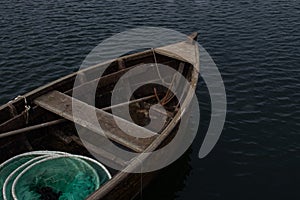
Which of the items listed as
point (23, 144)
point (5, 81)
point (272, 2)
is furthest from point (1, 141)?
point (272, 2)

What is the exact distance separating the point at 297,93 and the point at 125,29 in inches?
545

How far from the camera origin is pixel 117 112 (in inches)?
633

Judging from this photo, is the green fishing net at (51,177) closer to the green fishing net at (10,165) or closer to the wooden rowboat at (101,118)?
the green fishing net at (10,165)

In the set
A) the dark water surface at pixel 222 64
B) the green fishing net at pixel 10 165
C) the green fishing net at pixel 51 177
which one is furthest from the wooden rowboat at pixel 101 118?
the dark water surface at pixel 222 64

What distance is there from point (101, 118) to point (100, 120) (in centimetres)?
14

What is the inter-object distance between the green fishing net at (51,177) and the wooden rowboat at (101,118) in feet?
3.05

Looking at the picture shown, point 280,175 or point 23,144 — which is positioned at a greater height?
point 23,144

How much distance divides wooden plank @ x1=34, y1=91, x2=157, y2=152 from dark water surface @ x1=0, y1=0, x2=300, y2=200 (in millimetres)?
2214

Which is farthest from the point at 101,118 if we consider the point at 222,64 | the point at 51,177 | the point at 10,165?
the point at 222,64

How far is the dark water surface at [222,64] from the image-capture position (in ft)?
46.7

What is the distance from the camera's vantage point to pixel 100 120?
1332 centimetres

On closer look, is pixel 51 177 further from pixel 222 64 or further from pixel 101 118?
pixel 222 64

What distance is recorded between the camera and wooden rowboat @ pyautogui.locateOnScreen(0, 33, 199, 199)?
476 inches

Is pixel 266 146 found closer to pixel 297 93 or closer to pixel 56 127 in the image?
pixel 297 93
